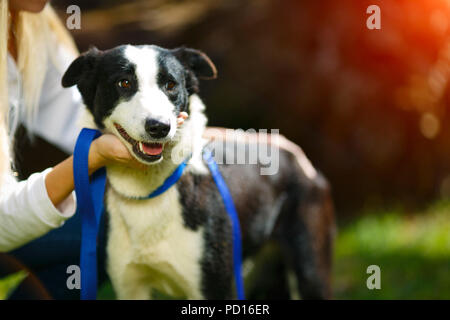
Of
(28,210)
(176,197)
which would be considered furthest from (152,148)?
(28,210)

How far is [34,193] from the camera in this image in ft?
5.92

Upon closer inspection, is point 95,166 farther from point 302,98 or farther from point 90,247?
point 302,98

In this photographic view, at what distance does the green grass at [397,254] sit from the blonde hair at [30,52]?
1822mm

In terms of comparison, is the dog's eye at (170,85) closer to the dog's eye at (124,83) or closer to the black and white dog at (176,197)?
the black and white dog at (176,197)

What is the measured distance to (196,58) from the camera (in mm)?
1867

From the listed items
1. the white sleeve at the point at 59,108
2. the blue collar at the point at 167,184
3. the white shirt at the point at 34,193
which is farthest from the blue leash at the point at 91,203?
the white sleeve at the point at 59,108

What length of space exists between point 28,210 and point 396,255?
7.56 feet

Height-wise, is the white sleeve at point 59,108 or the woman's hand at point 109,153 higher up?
the white sleeve at point 59,108

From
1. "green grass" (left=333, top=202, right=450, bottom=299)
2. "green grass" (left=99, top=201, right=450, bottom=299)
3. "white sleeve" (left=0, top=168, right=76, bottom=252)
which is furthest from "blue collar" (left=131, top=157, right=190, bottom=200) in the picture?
"green grass" (left=333, top=202, right=450, bottom=299)

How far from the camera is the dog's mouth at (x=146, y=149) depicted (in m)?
1.63

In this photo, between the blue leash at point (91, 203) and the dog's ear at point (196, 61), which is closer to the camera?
the blue leash at point (91, 203)

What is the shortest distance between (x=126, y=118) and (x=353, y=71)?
233cm

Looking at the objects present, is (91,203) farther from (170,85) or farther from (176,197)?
(170,85)

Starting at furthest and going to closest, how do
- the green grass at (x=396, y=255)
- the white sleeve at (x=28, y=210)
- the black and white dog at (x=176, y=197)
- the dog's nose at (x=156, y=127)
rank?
the green grass at (x=396, y=255) < the white sleeve at (x=28, y=210) < the black and white dog at (x=176, y=197) < the dog's nose at (x=156, y=127)
